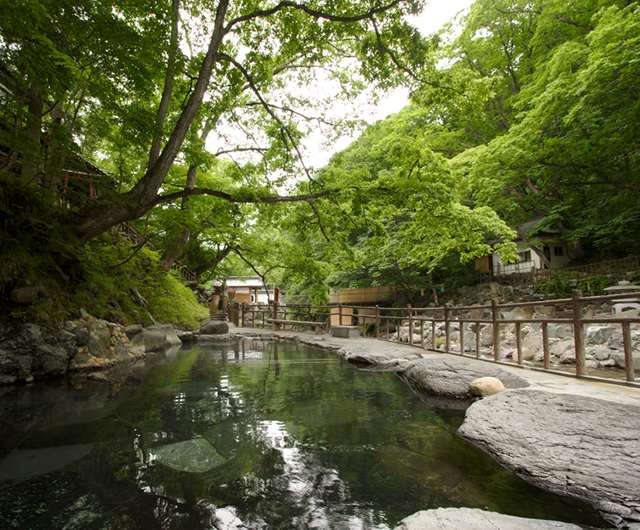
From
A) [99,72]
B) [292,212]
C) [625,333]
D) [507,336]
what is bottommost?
[507,336]

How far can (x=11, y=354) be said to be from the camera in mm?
5656

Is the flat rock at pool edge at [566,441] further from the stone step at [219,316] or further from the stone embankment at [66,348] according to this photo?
the stone step at [219,316]

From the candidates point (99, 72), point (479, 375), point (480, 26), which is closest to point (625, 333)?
point (479, 375)

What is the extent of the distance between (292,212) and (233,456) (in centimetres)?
781

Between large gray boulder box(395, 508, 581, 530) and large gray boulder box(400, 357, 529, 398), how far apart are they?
300cm

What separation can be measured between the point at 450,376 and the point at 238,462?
12.5 feet

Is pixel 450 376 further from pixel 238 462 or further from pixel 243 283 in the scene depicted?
pixel 243 283

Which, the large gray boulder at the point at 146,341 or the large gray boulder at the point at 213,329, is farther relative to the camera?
the large gray boulder at the point at 213,329

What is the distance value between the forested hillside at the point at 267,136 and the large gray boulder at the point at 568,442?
505cm

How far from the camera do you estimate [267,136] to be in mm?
10609

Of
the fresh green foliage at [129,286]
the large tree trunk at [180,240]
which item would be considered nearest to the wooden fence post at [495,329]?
the fresh green foliage at [129,286]

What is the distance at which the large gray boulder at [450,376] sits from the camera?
5090 millimetres

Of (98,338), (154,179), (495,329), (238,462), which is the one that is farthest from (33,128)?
(495,329)

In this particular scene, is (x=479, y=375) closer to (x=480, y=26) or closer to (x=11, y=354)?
(x=11, y=354)
